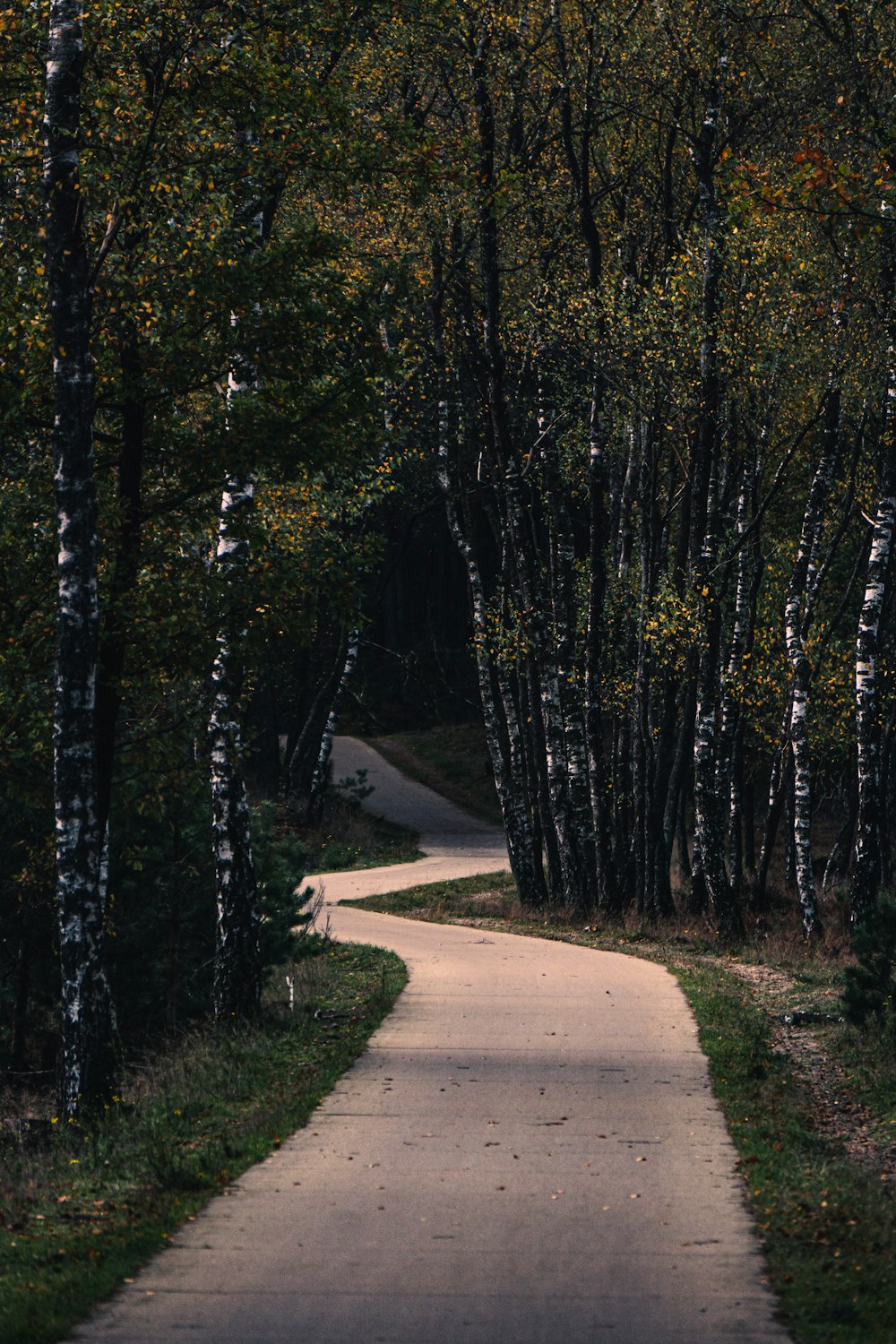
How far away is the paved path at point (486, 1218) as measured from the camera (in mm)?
6020

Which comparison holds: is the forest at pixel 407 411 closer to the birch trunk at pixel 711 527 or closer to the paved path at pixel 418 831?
the birch trunk at pixel 711 527

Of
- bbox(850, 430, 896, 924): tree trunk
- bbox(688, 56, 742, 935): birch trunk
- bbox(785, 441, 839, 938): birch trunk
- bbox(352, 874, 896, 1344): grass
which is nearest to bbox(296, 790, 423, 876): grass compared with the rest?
bbox(688, 56, 742, 935): birch trunk

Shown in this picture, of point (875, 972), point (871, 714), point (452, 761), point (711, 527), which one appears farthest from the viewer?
point (452, 761)

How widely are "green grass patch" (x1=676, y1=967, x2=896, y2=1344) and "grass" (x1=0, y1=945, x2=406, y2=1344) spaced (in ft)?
9.64

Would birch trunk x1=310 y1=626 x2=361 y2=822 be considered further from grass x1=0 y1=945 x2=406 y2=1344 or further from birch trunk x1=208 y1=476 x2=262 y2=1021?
birch trunk x1=208 y1=476 x2=262 y2=1021

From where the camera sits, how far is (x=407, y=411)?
24.1m

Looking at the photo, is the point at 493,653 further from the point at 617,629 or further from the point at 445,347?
the point at 445,347

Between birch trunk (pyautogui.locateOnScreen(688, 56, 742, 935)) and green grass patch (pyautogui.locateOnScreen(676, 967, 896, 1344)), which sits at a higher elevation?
birch trunk (pyautogui.locateOnScreen(688, 56, 742, 935))

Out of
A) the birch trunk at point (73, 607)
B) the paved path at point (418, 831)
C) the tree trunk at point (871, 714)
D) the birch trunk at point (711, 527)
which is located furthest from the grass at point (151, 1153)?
the paved path at point (418, 831)

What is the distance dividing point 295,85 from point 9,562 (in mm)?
4796

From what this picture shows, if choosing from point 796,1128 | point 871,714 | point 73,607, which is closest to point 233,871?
point 73,607

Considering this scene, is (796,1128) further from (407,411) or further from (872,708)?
(407,411)

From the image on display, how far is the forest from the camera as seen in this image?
39.6 feet

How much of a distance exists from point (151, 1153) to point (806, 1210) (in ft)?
12.7
